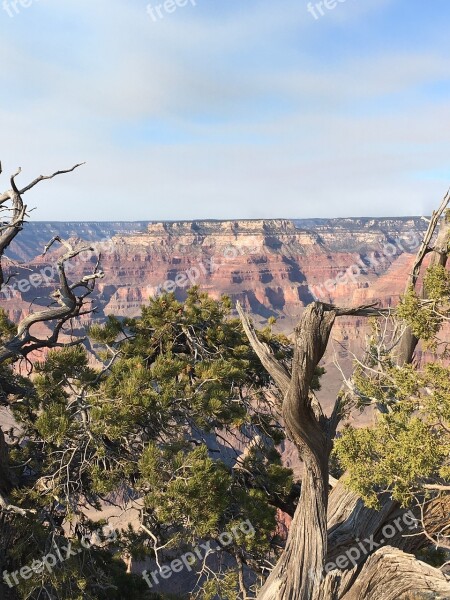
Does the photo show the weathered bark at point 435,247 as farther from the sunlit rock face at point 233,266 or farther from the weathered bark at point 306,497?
the sunlit rock face at point 233,266

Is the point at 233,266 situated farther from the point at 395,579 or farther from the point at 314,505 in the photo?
the point at 395,579

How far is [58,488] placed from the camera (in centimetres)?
710

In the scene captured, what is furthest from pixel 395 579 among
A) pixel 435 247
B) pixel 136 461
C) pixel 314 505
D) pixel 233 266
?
pixel 233 266

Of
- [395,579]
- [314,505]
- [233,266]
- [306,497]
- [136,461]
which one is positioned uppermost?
[233,266]

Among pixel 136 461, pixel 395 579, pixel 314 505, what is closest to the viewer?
pixel 395 579

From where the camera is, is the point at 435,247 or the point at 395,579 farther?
the point at 435,247

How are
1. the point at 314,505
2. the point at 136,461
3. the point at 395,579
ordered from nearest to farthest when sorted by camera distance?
the point at 395,579 < the point at 314,505 < the point at 136,461

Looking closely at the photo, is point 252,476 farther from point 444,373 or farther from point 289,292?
point 289,292

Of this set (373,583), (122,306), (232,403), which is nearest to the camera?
(373,583)

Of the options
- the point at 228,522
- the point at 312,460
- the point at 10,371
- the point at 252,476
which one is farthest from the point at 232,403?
the point at 10,371

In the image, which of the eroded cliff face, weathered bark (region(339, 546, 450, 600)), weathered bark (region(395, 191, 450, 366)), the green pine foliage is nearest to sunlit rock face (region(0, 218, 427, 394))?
the eroded cliff face

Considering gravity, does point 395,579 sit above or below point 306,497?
below

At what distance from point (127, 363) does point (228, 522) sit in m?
3.06

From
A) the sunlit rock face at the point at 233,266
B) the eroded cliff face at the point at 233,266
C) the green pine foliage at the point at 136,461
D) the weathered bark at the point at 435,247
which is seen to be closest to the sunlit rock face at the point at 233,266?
the sunlit rock face at the point at 233,266
